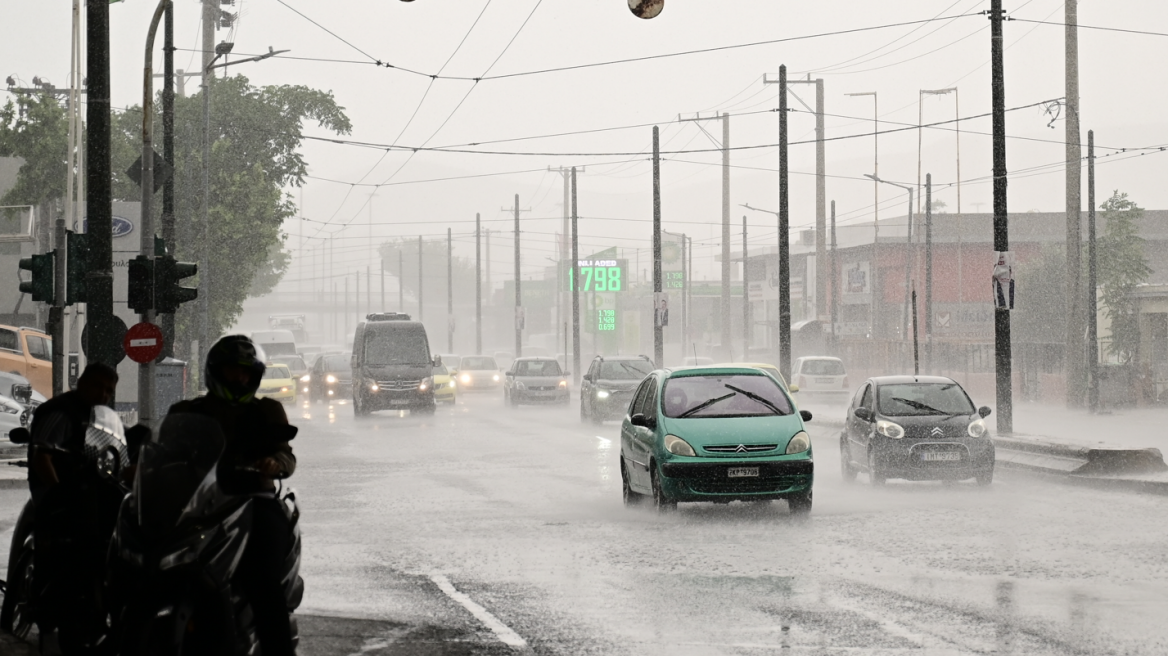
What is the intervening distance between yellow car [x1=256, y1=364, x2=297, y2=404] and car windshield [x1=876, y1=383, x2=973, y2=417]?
1126 inches

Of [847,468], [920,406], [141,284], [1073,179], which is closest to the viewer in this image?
[141,284]

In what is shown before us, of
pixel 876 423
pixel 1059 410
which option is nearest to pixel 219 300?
pixel 1059 410

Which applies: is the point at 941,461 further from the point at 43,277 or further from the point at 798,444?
the point at 43,277

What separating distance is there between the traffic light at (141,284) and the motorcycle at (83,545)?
7627 millimetres

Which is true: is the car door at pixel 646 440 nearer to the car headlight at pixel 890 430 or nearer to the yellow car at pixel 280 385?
the car headlight at pixel 890 430

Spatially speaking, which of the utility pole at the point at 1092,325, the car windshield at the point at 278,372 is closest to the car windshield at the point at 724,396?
the utility pole at the point at 1092,325

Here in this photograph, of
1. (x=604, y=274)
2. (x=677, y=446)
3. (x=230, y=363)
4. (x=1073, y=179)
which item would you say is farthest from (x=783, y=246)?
(x=604, y=274)

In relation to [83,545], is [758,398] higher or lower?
higher

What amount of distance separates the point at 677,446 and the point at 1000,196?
12781 mm

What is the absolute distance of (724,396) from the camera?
16828 mm

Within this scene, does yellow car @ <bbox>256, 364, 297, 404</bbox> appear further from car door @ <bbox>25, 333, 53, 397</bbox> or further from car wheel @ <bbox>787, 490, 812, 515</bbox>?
car wheel @ <bbox>787, 490, 812, 515</bbox>

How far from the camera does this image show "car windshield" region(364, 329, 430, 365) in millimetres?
41594

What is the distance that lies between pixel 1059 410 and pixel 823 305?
20420mm

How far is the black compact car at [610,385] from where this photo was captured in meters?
35.8
